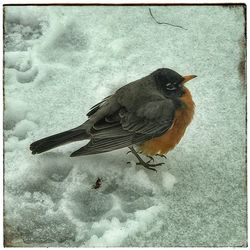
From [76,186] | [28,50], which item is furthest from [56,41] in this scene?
[76,186]

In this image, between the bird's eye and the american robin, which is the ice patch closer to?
the american robin

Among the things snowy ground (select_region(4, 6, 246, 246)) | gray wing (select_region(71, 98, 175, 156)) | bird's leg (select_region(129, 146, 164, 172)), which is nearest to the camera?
snowy ground (select_region(4, 6, 246, 246))

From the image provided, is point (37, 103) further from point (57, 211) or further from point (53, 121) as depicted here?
point (57, 211)

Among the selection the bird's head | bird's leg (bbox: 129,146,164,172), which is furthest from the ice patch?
the bird's head

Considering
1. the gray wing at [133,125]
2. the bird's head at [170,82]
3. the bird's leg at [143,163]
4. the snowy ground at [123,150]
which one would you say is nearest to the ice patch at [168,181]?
the snowy ground at [123,150]

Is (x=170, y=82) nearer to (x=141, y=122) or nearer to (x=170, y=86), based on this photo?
(x=170, y=86)

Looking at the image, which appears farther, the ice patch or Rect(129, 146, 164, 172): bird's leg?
Rect(129, 146, 164, 172): bird's leg

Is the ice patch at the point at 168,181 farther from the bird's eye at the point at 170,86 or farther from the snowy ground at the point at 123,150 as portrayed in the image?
the bird's eye at the point at 170,86
